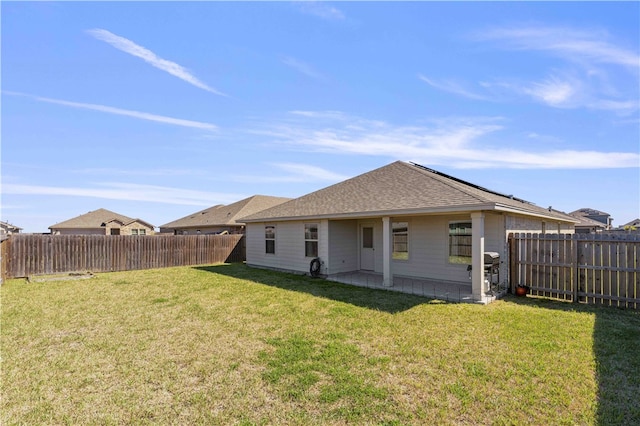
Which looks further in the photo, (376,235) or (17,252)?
(17,252)

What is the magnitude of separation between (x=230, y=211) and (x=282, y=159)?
44.0ft

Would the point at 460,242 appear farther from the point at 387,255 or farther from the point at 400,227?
the point at 387,255

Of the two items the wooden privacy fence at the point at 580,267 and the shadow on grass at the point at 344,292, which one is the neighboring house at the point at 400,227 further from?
the shadow on grass at the point at 344,292

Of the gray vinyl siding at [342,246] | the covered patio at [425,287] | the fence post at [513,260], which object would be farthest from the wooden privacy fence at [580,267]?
the gray vinyl siding at [342,246]

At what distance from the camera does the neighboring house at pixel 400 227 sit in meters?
8.95

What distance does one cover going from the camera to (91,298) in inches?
354

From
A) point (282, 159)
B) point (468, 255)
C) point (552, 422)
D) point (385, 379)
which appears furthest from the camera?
point (282, 159)

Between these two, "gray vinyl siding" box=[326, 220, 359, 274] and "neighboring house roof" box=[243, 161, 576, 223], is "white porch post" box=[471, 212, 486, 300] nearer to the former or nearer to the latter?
"neighboring house roof" box=[243, 161, 576, 223]

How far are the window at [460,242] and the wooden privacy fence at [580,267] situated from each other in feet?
3.78

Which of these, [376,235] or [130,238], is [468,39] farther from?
[130,238]

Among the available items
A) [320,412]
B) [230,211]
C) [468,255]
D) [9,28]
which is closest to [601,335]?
[468,255]

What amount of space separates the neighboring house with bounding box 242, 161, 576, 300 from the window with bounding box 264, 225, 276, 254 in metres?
0.05

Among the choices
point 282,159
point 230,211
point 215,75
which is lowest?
point 230,211

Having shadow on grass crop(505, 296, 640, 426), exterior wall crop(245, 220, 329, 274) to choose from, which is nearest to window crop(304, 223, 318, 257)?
exterior wall crop(245, 220, 329, 274)
